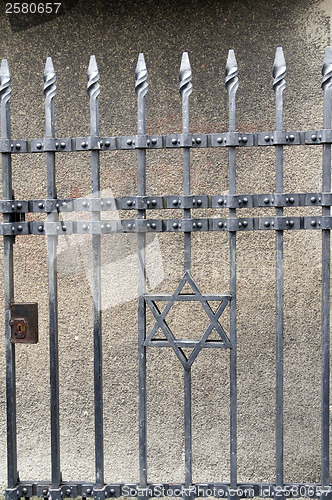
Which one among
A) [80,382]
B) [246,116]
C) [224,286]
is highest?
[246,116]

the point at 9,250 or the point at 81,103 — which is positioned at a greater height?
the point at 81,103

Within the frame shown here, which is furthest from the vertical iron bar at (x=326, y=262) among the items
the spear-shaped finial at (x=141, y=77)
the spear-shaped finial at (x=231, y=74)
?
the spear-shaped finial at (x=141, y=77)

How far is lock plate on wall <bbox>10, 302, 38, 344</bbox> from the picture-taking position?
2197 millimetres

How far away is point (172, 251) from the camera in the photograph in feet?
10.4

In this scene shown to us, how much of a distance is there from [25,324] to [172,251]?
120cm

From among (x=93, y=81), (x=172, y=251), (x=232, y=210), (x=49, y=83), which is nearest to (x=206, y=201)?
(x=232, y=210)

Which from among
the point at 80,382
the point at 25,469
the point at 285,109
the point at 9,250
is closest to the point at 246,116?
the point at 285,109

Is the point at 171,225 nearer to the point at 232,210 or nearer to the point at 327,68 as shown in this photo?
the point at 232,210

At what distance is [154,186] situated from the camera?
3.15 m

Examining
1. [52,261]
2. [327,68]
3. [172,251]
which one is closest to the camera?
[327,68]

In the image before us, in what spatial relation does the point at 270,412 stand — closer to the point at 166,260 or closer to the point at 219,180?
the point at 166,260

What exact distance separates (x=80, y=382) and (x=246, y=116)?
192 cm

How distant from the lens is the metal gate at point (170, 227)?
81.1 inches

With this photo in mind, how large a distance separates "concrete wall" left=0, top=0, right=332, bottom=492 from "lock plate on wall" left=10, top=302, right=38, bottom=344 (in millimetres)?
981
